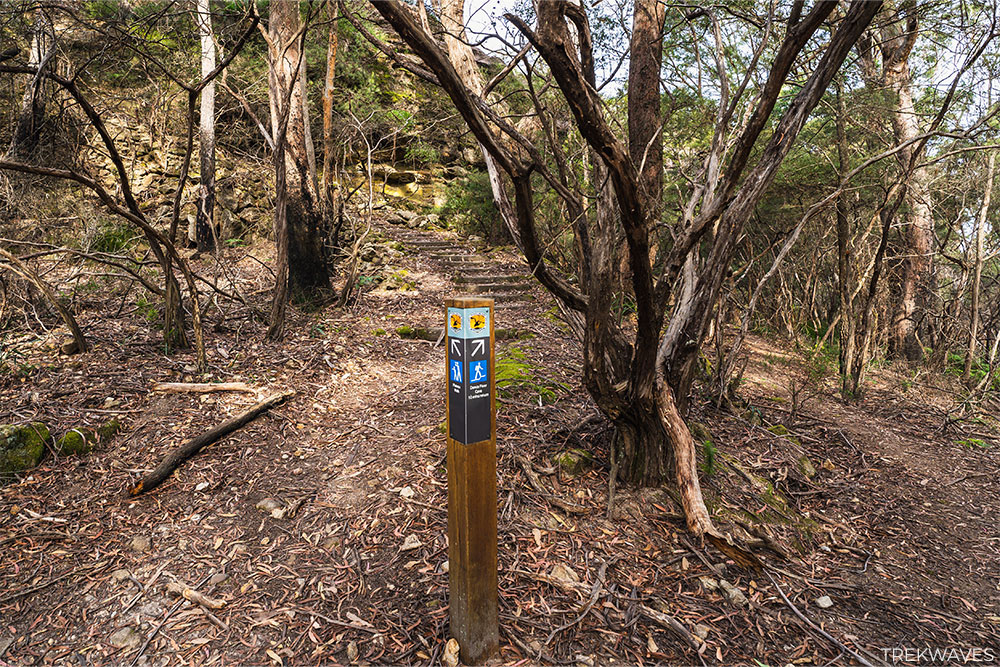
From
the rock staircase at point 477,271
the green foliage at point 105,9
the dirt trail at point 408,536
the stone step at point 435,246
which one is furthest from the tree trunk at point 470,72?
the green foliage at point 105,9

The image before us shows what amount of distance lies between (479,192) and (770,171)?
7.66m

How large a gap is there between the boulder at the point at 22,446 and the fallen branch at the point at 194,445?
32.6 inches

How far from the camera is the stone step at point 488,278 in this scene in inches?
332

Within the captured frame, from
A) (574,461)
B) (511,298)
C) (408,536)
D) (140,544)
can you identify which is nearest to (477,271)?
(511,298)

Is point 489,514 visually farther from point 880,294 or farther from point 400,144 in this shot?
point 400,144

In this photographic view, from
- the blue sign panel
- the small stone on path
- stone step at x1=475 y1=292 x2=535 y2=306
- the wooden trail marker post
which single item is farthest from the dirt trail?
stone step at x1=475 y1=292 x2=535 y2=306

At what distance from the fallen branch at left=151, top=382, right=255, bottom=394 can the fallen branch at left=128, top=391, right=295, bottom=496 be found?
0.30 m

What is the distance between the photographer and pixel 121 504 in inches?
121

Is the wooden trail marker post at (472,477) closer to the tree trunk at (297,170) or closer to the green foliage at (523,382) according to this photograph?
the green foliage at (523,382)

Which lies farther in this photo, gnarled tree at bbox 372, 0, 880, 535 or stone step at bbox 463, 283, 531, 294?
stone step at bbox 463, 283, 531, 294

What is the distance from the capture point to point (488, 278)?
27.8 feet

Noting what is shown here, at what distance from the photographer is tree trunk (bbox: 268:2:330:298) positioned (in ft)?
19.5

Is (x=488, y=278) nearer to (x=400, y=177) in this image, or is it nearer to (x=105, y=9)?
(x=105, y=9)

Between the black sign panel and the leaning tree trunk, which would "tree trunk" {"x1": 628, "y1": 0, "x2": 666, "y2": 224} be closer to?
the black sign panel
